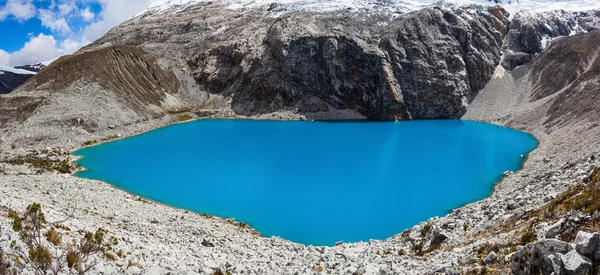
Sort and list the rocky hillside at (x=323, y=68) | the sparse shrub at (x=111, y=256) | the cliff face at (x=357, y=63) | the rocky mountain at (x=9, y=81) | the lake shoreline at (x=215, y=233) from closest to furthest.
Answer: the sparse shrub at (x=111, y=256) → the lake shoreline at (x=215, y=233) → the rocky hillside at (x=323, y=68) → the cliff face at (x=357, y=63) → the rocky mountain at (x=9, y=81)

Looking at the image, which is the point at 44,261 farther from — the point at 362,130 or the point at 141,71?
the point at 141,71

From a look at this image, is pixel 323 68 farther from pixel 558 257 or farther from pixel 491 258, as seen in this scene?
pixel 558 257

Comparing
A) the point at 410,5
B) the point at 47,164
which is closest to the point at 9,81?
the point at 47,164

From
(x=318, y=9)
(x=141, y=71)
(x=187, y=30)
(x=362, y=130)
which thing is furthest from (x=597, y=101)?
(x=187, y=30)

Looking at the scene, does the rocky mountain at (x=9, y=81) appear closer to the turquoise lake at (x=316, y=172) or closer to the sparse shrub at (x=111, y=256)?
the turquoise lake at (x=316, y=172)

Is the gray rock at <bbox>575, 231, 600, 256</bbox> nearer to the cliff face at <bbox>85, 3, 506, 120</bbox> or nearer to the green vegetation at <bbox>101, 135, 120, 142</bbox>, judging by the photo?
the green vegetation at <bbox>101, 135, 120, 142</bbox>

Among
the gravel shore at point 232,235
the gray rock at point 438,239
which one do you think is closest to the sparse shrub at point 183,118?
the gravel shore at point 232,235

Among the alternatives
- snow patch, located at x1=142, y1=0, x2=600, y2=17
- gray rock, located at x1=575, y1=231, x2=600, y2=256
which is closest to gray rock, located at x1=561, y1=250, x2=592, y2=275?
gray rock, located at x1=575, y1=231, x2=600, y2=256
